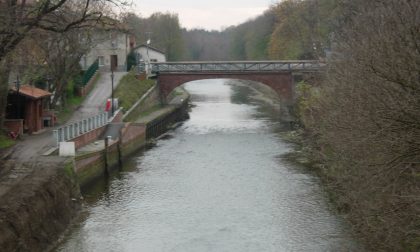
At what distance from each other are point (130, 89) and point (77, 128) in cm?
1760

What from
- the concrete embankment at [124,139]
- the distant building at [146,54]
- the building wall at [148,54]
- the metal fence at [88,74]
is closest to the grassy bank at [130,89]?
the concrete embankment at [124,139]

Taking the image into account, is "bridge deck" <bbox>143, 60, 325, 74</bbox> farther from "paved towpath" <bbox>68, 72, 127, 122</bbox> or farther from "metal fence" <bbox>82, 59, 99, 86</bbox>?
"metal fence" <bbox>82, 59, 99, 86</bbox>

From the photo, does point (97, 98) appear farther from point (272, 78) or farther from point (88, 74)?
point (272, 78)

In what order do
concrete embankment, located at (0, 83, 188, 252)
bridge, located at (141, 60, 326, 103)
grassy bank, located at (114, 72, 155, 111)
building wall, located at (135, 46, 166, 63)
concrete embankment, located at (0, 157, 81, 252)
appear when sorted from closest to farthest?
concrete embankment, located at (0, 157, 81, 252), concrete embankment, located at (0, 83, 188, 252), grassy bank, located at (114, 72, 155, 111), bridge, located at (141, 60, 326, 103), building wall, located at (135, 46, 166, 63)

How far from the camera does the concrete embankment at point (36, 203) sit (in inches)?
671

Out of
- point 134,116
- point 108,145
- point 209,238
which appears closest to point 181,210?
point 209,238

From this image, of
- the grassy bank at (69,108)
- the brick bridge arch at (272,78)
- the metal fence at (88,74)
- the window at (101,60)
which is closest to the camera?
the grassy bank at (69,108)

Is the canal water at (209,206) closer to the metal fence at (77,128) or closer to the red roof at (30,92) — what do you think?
the metal fence at (77,128)

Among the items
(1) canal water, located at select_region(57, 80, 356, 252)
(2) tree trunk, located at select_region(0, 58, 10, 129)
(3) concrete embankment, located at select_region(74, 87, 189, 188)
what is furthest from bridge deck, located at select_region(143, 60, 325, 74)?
(2) tree trunk, located at select_region(0, 58, 10, 129)

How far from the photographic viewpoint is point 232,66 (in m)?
51.5

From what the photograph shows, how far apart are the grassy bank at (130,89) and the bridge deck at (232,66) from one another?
88.8 inches

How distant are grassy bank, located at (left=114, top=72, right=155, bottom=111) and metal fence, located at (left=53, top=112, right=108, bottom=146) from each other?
7.78m

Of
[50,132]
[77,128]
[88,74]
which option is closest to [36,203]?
[77,128]

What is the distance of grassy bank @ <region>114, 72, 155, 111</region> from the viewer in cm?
4322
